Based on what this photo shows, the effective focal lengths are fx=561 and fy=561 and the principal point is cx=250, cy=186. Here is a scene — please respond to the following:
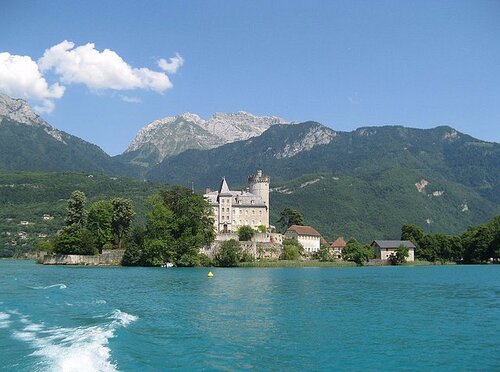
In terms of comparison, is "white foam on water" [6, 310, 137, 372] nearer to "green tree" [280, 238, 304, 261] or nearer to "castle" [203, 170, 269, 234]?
"green tree" [280, 238, 304, 261]

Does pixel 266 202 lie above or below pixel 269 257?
above

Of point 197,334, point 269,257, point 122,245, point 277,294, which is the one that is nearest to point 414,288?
point 277,294

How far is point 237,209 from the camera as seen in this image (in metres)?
115

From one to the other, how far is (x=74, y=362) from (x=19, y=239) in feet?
541

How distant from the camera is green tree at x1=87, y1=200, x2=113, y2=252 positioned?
96938 mm

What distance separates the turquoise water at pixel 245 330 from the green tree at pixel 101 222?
53813 mm

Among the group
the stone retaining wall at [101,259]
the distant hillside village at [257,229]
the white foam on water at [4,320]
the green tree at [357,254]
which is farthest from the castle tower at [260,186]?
the white foam on water at [4,320]

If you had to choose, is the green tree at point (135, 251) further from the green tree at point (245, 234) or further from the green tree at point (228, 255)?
the green tree at point (245, 234)

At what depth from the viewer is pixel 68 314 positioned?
30.6 m

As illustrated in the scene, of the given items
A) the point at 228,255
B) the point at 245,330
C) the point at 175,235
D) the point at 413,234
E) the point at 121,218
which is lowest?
the point at 245,330

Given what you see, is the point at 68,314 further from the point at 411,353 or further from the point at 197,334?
the point at 411,353

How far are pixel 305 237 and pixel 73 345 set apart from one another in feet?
334

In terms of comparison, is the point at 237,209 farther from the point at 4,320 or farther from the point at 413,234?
the point at 4,320

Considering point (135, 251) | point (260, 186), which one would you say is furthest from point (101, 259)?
point (260, 186)
